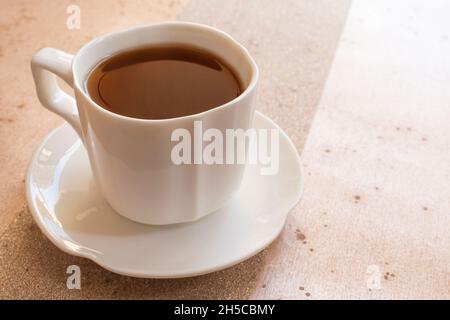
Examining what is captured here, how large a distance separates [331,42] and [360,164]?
0.31 metres

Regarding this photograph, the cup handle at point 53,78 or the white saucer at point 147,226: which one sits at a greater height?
the cup handle at point 53,78

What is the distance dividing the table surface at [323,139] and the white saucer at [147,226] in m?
0.03

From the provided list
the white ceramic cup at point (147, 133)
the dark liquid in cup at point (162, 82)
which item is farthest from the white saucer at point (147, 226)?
the dark liquid in cup at point (162, 82)

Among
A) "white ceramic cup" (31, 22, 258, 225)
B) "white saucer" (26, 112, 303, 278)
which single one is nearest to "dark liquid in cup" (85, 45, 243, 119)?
"white ceramic cup" (31, 22, 258, 225)

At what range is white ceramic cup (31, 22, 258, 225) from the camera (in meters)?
0.44

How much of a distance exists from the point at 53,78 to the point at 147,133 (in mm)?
172

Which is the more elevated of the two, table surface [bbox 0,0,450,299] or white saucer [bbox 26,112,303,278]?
white saucer [bbox 26,112,303,278]

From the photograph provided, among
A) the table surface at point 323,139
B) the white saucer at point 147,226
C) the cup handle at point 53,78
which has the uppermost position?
the cup handle at point 53,78

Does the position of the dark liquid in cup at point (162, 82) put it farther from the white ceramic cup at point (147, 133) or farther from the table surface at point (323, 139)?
the table surface at point (323, 139)

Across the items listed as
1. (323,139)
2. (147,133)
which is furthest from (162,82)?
(323,139)

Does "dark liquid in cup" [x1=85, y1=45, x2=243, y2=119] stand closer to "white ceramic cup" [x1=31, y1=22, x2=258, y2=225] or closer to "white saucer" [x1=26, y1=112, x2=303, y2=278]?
Result: "white ceramic cup" [x1=31, y1=22, x2=258, y2=225]

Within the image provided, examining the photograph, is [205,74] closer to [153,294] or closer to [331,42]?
[153,294]

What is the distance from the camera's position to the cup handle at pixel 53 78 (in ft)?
1.60

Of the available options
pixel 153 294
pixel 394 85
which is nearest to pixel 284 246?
pixel 153 294
